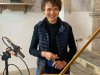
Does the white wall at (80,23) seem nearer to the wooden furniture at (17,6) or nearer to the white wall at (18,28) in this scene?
the white wall at (18,28)

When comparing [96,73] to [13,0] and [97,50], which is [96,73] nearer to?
[97,50]

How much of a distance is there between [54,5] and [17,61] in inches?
98.7

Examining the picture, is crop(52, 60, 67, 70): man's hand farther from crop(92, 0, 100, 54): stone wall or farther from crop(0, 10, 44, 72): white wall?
crop(92, 0, 100, 54): stone wall

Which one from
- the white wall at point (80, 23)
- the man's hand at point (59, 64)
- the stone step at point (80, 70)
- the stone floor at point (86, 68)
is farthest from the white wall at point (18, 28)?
the man's hand at point (59, 64)

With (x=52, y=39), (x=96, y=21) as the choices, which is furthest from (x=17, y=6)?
(x=52, y=39)

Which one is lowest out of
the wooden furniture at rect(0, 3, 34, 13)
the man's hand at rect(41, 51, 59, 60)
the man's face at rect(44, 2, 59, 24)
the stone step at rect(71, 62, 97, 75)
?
the stone step at rect(71, 62, 97, 75)

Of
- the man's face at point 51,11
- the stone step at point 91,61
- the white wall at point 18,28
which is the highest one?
the man's face at point 51,11

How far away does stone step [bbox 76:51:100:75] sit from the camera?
2837 mm

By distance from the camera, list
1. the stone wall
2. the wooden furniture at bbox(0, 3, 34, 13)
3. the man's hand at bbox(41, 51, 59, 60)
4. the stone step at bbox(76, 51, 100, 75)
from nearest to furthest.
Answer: the man's hand at bbox(41, 51, 59, 60) < the stone step at bbox(76, 51, 100, 75) < the wooden furniture at bbox(0, 3, 34, 13) < the stone wall

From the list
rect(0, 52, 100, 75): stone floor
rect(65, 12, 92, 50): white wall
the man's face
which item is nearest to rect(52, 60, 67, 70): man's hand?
the man's face

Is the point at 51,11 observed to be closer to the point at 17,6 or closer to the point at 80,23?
the point at 17,6

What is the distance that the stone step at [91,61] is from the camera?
2.84 metres

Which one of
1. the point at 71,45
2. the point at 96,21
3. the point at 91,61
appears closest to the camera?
the point at 71,45

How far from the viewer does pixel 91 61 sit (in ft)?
9.90
